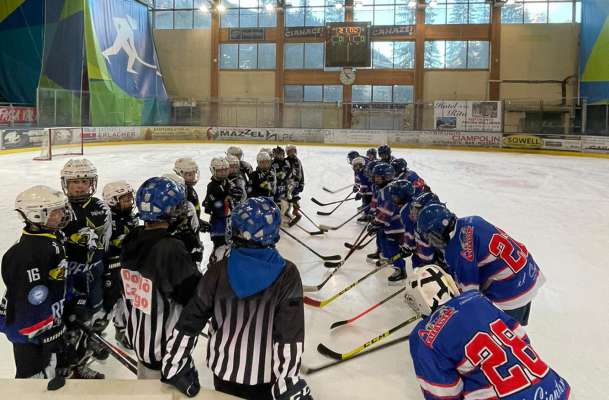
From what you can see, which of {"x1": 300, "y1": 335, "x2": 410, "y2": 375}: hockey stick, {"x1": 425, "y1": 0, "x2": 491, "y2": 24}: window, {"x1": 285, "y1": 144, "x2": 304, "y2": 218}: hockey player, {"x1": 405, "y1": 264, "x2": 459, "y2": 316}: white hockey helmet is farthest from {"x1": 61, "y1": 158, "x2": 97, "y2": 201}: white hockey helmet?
{"x1": 425, "y1": 0, "x2": 491, "y2": 24}: window

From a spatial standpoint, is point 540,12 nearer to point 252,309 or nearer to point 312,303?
point 312,303

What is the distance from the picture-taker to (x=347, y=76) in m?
27.3

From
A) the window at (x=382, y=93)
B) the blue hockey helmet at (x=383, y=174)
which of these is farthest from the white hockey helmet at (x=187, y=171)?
the window at (x=382, y=93)

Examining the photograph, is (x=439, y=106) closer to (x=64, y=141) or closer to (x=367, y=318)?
(x=64, y=141)

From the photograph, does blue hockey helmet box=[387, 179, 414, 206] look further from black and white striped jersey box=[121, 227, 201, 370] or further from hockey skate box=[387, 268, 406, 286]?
black and white striped jersey box=[121, 227, 201, 370]

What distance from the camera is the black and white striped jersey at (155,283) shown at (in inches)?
77.9

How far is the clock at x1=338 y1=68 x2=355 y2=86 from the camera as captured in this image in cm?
2728

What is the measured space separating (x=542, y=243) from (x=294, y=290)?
5.60 meters

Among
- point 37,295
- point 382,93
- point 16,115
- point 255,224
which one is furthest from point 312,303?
point 382,93

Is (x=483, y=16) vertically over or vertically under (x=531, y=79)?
over

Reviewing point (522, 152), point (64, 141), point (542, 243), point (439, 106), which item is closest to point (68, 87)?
point (64, 141)

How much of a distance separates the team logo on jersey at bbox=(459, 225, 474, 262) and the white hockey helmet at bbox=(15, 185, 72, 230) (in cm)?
191

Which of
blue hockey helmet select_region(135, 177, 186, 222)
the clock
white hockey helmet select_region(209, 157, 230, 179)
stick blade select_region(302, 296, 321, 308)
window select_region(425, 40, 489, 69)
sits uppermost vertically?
window select_region(425, 40, 489, 69)

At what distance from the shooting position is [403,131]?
78.3 feet
